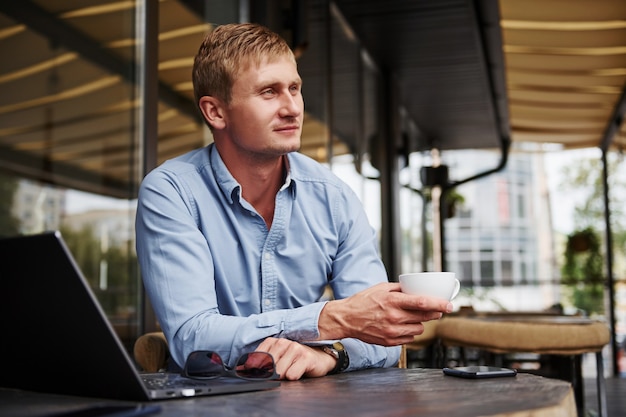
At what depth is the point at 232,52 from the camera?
162 cm

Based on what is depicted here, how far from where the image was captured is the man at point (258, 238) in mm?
1352

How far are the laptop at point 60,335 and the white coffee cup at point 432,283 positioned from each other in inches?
11.6

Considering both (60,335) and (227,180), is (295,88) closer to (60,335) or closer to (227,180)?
(227,180)

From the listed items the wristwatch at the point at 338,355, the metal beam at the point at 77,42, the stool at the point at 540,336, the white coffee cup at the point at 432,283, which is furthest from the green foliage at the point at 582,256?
the white coffee cup at the point at 432,283

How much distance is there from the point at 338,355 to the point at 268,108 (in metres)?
0.53

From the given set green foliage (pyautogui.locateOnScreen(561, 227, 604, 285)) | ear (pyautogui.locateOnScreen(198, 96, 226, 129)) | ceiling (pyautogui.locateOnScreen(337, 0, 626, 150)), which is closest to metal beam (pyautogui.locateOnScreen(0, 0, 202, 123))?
ear (pyautogui.locateOnScreen(198, 96, 226, 129))

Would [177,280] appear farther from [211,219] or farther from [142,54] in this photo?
[142,54]

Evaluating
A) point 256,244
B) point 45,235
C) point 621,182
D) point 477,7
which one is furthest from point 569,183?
point 45,235

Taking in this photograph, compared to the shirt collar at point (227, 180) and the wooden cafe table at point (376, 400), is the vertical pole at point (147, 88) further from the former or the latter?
the wooden cafe table at point (376, 400)

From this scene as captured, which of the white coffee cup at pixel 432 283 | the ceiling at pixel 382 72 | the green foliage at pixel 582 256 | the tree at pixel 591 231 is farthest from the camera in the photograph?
the green foliage at pixel 582 256

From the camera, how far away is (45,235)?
33.8 inches

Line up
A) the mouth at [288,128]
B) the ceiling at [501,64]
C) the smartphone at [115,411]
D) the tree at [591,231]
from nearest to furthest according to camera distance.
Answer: the smartphone at [115,411], the mouth at [288,128], the ceiling at [501,64], the tree at [591,231]

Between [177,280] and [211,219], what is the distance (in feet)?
0.64

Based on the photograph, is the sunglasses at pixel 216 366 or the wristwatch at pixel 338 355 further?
the wristwatch at pixel 338 355
